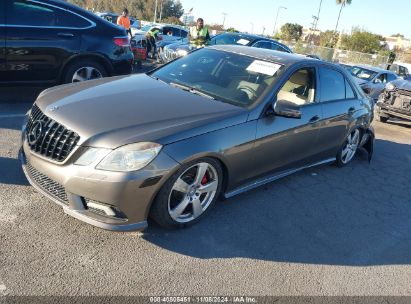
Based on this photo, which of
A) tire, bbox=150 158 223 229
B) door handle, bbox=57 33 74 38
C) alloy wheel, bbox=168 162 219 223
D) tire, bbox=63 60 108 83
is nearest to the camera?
tire, bbox=150 158 223 229

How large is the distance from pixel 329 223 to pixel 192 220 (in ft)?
5.00

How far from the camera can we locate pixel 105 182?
3051 mm

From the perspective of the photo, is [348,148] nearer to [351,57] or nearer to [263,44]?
[263,44]

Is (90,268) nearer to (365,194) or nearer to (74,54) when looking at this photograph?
(365,194)

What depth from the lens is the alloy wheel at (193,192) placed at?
3521mm

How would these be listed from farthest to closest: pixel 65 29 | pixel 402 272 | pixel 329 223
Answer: pixel 65 29 → pixel 329 223 → pixel 402 272

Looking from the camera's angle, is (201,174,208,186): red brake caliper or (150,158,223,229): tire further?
(201,174,208,186): red brake caliper

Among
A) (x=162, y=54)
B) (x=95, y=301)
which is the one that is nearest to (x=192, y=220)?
(x=95, y=301)

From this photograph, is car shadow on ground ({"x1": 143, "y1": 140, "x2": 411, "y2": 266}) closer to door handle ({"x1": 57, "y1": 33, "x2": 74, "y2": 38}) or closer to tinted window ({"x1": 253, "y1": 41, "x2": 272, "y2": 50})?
door handle ({"x1": 57, "y1": 33, "x2": 74, "y2": 38})

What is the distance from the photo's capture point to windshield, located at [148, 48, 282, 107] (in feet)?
13.8

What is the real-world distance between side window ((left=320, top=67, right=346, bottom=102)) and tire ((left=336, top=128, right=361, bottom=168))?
0.74 metres

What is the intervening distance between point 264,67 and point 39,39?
12.2ft

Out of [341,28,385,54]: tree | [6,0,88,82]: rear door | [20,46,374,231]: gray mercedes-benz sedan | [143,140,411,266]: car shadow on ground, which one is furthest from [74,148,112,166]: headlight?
[341,28,385,54]: tree

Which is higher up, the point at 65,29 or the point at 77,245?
the point at 65,29
